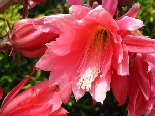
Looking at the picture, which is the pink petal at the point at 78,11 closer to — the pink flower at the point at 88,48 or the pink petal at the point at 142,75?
the pink flower at the point at 88,48

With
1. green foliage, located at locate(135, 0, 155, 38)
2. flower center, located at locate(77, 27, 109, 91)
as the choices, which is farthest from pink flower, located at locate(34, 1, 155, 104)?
green foliage, located at locate(135, 0, 155, 38)

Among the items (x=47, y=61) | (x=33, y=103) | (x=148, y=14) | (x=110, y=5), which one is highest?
(x=110, y=5)

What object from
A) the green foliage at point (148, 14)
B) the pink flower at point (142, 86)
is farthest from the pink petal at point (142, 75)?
the green foliage at point (148, 14)

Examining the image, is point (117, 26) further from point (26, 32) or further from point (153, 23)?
point (153, 23)

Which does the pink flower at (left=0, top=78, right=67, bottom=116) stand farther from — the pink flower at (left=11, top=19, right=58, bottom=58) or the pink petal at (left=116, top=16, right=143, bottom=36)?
the pink petal at (left=116, top=16, right=143, bottom=36)

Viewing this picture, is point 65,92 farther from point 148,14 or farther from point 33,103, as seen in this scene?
point 148,14

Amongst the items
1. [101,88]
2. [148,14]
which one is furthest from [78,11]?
[148,14]
